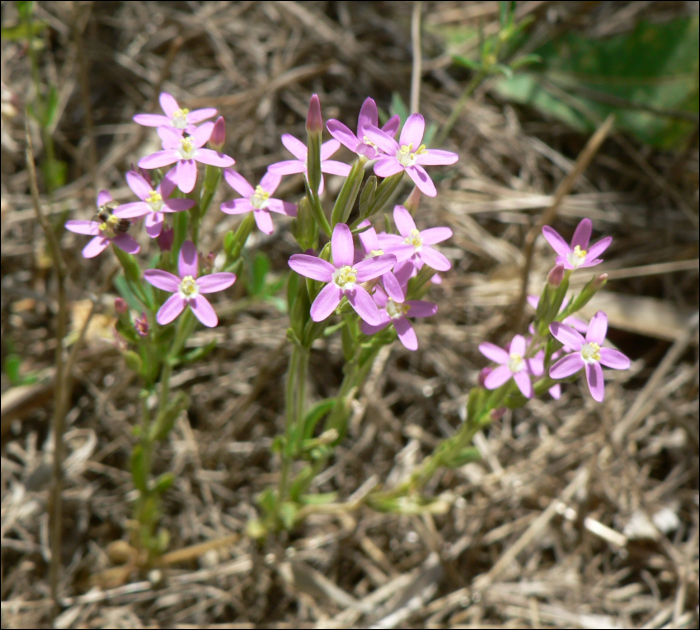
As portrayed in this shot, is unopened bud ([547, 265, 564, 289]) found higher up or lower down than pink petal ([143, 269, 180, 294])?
lower down

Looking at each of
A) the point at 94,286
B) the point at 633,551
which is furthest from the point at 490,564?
the point at 94,286

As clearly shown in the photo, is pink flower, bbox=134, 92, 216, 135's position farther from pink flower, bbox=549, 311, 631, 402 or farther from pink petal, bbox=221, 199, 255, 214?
pink flower, bbox=549, 311, 631, 402

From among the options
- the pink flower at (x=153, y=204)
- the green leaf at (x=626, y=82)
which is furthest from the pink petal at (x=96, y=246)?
the green leaf at (x=626, y=82)

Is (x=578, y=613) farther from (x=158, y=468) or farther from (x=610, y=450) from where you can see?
(x=158, y=468)

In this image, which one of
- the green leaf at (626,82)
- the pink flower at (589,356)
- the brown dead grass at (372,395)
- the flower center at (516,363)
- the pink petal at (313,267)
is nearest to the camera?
the pink petal at (313,267)

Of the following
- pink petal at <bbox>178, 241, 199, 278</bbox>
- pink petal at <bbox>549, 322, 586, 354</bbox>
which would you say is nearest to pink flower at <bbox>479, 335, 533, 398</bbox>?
pink petal at <bbox>549, 322, 586, 354</bbox>

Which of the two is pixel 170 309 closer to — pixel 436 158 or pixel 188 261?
pixel 188 261

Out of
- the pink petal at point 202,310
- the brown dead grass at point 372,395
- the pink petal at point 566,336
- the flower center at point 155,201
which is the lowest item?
the brown dead grass at point 372,395

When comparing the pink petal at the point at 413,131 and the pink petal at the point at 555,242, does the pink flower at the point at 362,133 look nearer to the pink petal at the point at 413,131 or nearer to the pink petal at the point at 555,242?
the pink petal at the point at 413,131
